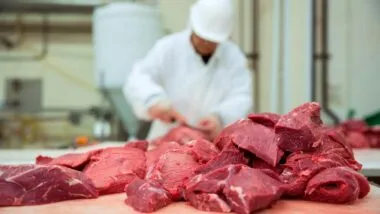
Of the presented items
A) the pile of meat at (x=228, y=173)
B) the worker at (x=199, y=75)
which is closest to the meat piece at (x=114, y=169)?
the pile of meat at (x=228, y=173)

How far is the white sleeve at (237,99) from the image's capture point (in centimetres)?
285

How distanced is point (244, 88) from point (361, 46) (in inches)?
66.7

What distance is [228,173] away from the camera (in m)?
1.25

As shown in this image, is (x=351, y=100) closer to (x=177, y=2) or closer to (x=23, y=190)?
(x=177, y=2)

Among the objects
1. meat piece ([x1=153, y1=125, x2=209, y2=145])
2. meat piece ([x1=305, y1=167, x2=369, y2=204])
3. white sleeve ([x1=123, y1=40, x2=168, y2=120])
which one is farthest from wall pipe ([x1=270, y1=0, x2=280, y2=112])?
meat piece ([x1=305, y1=167, x2=369, y2=204])

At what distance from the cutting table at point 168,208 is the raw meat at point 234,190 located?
0.14 feet

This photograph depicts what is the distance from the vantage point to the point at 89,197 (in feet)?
4.35

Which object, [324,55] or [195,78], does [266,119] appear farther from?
[324,55]

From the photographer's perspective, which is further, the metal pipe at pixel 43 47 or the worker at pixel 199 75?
the metal pipe at pixel 43 47

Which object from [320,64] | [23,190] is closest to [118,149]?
[23,190]

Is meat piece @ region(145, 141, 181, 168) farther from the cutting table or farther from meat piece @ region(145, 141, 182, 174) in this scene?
the cutting table

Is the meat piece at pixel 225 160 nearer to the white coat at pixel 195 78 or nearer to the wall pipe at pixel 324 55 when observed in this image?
the white coat at pixel 195 78

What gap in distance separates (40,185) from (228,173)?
57 cm

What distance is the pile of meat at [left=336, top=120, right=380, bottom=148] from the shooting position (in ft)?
9.13
